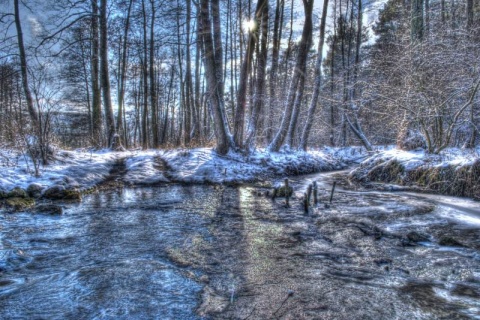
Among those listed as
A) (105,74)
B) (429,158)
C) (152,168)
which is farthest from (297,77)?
(105,74)

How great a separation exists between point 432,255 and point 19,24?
1425cm

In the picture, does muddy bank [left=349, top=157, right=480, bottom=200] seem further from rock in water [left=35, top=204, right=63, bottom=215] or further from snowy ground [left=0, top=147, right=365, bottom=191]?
rock in water [left=35, top=204, right=63, bottom=215]

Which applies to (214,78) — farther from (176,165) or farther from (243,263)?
(243,263)

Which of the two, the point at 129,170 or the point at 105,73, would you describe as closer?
the point at 129,170

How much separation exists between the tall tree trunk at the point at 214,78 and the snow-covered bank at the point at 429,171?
4.56 meters

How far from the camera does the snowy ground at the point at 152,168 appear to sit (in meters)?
7.42

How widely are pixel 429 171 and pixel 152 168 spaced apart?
810 centimetres

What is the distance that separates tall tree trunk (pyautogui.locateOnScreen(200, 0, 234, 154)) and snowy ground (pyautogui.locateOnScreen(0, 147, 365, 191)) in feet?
1.74

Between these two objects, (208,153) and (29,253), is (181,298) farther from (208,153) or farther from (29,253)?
(208,153)

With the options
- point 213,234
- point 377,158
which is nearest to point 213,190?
point 213,234

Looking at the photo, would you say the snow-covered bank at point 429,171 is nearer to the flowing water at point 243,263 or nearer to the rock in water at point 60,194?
the flowing water at point 243,263

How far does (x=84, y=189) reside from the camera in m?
7.62

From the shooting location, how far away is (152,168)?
9.75 metres

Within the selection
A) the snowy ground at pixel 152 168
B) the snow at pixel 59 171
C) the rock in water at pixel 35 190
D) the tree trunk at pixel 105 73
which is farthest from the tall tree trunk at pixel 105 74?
the rock in water at pixel 35 190
